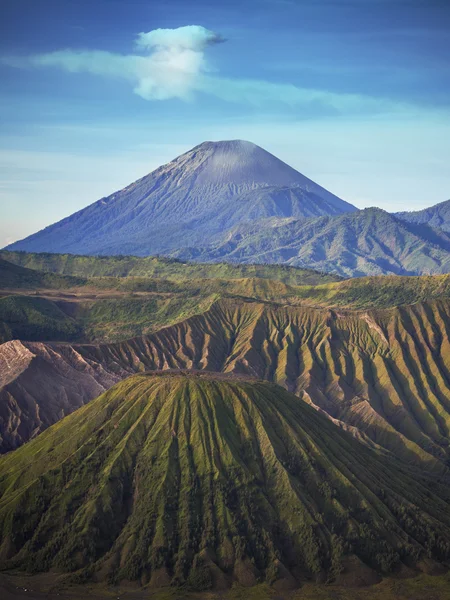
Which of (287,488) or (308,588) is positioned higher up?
(287,488)

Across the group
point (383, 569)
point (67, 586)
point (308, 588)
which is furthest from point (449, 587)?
point (67, 586)

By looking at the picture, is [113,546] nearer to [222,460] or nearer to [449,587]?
[222,460]

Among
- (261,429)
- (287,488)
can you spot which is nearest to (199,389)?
(261,429)

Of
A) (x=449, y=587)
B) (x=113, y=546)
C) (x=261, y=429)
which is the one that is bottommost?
(x=449, y=587)

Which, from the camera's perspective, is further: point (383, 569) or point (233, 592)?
point (383, 569)

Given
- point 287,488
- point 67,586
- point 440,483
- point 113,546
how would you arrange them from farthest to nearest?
point 440,483, point 287,488, point 113,546, point 67,586

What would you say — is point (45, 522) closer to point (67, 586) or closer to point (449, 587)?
point (67, 586)

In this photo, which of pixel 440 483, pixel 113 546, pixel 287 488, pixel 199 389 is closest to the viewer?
pixel 113 546
